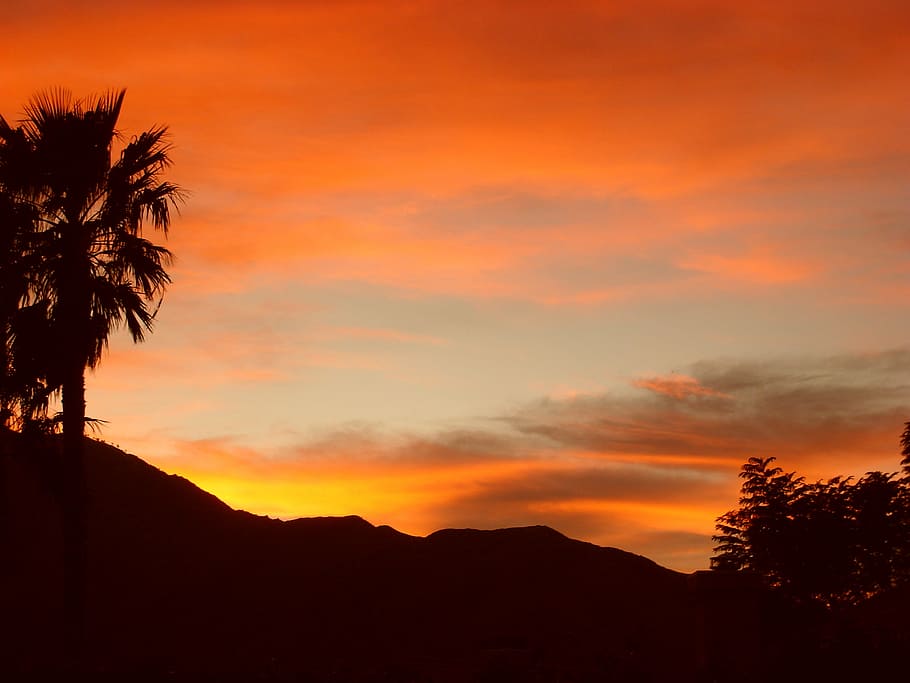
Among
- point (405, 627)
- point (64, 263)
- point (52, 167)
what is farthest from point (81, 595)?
point (405, 627)

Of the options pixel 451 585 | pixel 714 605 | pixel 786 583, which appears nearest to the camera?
pixel 714 605

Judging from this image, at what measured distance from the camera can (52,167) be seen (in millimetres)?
24797

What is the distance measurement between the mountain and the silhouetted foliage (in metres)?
9.82

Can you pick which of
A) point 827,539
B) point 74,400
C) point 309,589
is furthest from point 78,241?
point 827,539

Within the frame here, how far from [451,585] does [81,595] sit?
21674mm

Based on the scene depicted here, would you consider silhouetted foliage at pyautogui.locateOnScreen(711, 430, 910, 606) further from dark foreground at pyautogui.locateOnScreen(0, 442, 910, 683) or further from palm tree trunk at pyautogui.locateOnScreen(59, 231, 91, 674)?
palm tree trunk at pyautogui.locateOnScreen(59, 231, 91, 674)

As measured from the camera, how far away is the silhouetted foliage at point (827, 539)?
173ft

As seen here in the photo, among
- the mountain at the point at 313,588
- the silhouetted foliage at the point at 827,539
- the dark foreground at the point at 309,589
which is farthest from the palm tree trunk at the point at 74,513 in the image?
the silhouetted foliage at the point at 827,539

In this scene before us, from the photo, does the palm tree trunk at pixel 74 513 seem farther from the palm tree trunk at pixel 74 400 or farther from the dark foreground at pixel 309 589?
the dark foreground at pixel 309 589

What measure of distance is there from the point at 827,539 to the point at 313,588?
25.4 metres

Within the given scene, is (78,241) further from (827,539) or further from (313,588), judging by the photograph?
(827,539)

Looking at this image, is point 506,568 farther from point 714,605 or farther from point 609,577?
point 714,605

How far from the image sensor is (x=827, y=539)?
2104 inches

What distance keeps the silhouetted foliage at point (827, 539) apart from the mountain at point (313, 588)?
9.82 meters
